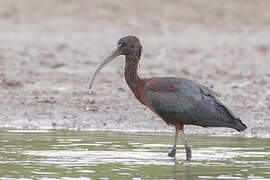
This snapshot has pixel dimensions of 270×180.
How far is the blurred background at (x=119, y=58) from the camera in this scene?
44.2ft

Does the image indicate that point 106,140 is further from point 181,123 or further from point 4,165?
point 4,165

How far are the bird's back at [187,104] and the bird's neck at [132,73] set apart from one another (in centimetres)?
22

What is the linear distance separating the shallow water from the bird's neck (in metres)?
0.74

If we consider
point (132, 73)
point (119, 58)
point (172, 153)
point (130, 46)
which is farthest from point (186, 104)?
point (119, 58)

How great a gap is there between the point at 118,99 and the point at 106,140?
3200mm

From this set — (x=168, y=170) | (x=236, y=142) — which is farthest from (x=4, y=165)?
(x=236, y=142)

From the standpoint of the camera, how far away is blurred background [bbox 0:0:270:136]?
13461 mm

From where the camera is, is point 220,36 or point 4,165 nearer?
point 4,165

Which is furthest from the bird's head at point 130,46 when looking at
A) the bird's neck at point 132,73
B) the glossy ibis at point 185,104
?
the glossy ibis at point 185,104

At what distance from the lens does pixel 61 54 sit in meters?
18.8

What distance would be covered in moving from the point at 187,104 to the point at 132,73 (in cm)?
82

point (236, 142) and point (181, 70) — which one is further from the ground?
point (181, 70)

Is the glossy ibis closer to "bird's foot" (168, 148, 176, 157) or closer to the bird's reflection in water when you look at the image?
"bird's foot" (168, 148, 176, 157)

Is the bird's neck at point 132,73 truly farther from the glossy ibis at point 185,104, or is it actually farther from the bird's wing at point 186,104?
the bird's wing at point 186,104
